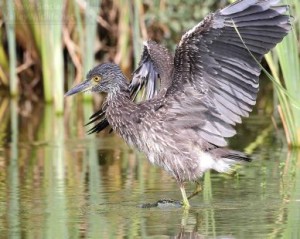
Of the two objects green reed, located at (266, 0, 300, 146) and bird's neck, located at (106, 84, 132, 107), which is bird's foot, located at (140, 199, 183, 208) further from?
green reed, located at (266, 0, 300, 146)

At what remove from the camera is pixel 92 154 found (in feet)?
35.5

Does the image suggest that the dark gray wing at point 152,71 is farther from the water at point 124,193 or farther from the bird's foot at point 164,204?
the bird's foot at point 164,204

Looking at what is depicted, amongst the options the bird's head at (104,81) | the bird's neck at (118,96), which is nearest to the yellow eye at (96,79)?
the bird's head at (104,81)

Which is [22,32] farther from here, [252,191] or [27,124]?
[252,191]

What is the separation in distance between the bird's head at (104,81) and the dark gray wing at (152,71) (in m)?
0.33

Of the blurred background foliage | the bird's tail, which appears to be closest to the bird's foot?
the bird's tail

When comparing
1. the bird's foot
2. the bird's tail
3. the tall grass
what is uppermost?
the tall grass

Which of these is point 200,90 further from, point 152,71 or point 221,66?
point 152,71

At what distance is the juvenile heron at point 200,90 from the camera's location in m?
7.63

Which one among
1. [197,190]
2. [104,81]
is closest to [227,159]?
[197,190]

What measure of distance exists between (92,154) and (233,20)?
11.8ft

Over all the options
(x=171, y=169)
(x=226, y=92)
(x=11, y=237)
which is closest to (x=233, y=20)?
(x=226, y=92)

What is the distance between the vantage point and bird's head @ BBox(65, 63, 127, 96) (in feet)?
28.1

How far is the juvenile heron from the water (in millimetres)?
372
